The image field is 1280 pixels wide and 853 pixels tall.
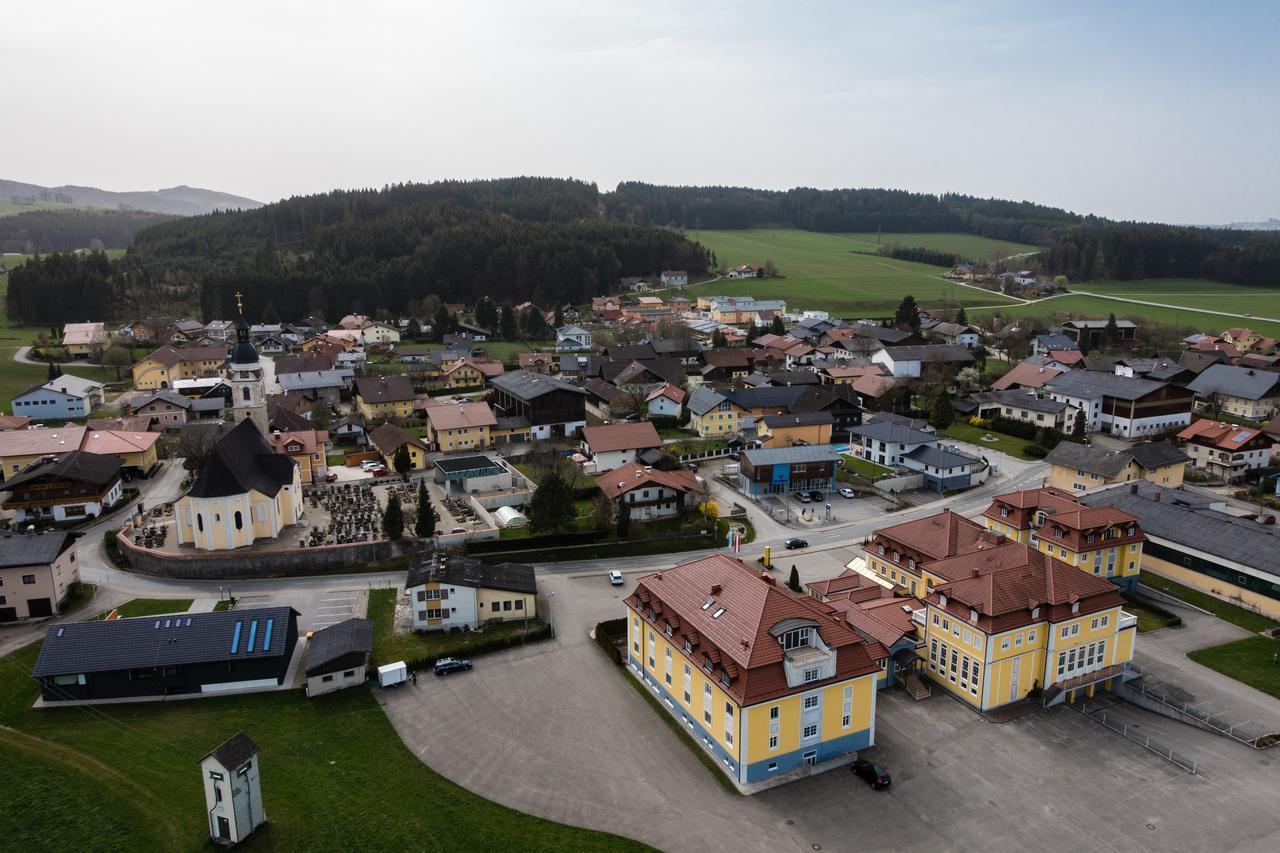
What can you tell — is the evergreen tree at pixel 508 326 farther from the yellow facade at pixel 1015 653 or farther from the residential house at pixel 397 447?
the yellow facade at pixel 1015 653

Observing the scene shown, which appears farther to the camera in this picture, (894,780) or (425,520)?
(425,520)

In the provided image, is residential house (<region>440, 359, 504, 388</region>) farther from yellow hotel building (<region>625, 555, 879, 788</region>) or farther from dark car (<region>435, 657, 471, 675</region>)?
yellow hotel building (<region>625, 555, 879, 788</region>)

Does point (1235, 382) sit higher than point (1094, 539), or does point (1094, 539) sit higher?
point (1235, 382)

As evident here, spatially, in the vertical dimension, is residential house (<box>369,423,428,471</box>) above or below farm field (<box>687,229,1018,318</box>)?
Result: below

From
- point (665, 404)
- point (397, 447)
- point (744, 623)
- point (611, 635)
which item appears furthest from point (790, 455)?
point (744, 623)

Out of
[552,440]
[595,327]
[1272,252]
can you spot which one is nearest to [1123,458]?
[552,440]

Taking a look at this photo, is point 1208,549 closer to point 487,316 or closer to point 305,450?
point 305,450

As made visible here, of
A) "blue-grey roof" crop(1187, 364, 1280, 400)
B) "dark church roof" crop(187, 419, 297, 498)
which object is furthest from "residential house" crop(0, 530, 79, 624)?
"blue-grey roof" crop(1187, 364, 1280, 400)
